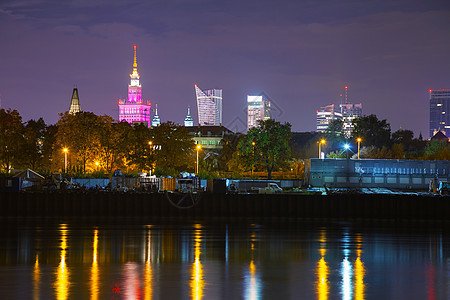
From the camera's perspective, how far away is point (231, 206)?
55.2m

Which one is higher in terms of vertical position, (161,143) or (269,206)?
(161,143)

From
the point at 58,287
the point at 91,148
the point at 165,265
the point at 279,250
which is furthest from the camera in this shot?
the point at 91,148

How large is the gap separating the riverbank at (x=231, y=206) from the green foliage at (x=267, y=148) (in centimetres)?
7661

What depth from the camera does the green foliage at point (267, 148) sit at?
133 metres

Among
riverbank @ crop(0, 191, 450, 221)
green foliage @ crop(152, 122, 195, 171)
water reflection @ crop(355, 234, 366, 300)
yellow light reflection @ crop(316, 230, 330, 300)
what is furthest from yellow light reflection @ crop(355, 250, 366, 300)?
green foliage @ crop(152, 122, 195, 171)

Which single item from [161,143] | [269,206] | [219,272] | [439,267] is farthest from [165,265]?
[161,143]

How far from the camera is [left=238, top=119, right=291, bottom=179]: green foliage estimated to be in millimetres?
133250

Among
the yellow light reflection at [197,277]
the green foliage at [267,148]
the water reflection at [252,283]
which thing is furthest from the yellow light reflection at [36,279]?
the green foliage at [267,148]

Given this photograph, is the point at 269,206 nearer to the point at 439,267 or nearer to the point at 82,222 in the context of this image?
the point at 82,222

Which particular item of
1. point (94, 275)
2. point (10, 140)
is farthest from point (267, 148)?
point (94, 275)

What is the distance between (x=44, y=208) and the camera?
181ft

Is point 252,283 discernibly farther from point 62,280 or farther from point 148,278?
point 62,280

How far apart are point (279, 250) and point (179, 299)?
12700mm

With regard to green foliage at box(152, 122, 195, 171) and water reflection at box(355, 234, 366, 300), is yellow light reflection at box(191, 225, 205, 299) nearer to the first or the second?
water reflection at box(355, 234, 366, 300)
